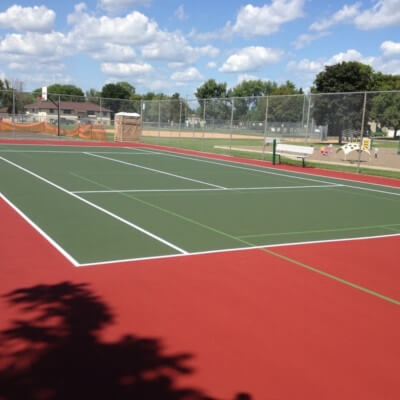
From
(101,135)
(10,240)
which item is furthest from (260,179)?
(101,135)

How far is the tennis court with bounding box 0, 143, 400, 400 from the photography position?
3.88m

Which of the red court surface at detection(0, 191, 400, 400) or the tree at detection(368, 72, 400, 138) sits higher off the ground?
the tree at detection(368, 72, 400, 138)

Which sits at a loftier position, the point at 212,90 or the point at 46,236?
the point at 212,90

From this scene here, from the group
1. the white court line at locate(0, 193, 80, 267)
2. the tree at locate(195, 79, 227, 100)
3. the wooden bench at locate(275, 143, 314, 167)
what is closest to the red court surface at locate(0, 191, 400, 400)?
the white court line at locate(0, 193, 80, 267)

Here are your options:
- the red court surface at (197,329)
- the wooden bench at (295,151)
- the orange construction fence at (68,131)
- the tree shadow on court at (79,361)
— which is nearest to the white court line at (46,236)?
the red court surface at (197,329)

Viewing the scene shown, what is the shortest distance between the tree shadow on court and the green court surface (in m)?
1.83

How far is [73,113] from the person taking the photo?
84250 mm

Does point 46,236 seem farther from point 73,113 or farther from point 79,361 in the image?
point 73,113

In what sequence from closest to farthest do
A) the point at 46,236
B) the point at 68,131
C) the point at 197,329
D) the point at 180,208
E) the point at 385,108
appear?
the point at 197,329 → the point at 46,236 → the point at 180,208 → the point at 385,108 → the point at 68,131

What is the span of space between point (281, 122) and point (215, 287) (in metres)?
27.7

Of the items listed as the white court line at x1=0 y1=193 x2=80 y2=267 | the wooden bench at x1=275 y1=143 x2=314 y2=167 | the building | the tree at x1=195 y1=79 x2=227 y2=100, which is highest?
the tree at x1=195 y1=79 x2=227 y2=100

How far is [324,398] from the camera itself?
3531 mm

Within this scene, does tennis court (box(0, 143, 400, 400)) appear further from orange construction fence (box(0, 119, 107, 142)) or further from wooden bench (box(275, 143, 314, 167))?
orange construction fence (box(0, 119, 107, 142))

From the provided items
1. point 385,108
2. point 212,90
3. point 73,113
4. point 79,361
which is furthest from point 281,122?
point 212,90
